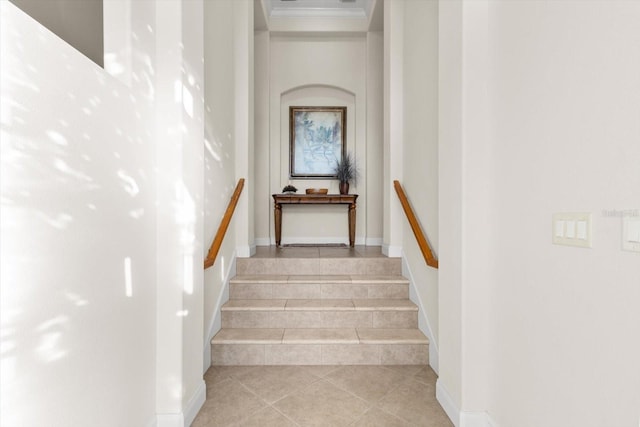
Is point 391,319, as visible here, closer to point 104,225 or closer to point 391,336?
point 391,336

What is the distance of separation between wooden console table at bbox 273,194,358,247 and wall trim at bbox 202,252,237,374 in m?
1.47

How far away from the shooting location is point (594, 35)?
1.18m

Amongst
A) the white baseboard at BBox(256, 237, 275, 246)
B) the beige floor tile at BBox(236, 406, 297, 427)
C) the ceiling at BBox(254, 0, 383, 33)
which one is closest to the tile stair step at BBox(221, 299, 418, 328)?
the beige floor tile at BBox(236, 406, 297, 427)

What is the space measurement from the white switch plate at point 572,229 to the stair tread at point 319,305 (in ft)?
5.42

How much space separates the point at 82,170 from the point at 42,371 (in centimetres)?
66

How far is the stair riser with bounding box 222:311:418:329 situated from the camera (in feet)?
9.28

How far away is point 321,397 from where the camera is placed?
2.18 metres

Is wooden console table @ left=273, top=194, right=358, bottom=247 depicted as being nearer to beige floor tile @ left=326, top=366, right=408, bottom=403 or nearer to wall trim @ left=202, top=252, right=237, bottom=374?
wall trim @ left=202, top=252, right=237, bottom=374

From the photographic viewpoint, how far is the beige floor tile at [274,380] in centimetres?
223

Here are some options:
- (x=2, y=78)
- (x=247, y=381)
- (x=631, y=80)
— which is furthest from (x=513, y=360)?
(x=2, y=78)

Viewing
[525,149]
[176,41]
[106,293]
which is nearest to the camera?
[106,293]

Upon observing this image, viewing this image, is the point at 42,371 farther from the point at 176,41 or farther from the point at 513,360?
the point at 513,360

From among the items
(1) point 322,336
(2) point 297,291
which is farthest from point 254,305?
(1) point 322,336

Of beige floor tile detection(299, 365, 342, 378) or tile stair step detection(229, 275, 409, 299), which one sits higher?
tile stair step detection(229, 275, 409, 299)
